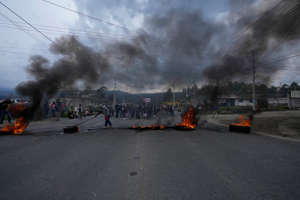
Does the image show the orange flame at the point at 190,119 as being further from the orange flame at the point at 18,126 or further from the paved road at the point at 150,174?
the orange flame at the point at 18,126

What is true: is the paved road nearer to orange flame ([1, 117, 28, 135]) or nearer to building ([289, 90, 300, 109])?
orange flame ([1, 117, 28, 135])

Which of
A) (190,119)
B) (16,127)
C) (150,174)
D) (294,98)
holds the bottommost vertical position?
(150,174)

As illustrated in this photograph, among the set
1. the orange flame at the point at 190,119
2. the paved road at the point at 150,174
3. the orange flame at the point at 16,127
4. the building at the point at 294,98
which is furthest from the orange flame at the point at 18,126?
the building at the point at 294,98

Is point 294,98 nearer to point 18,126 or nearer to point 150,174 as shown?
point 150,174

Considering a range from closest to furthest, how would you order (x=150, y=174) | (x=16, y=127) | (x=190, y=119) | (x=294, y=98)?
(x=150, y=174) < (x=16, y=127) < (x=190, y=119) < (x=294, y=98)

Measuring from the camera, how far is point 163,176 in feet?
9.69

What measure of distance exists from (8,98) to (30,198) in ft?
35.8

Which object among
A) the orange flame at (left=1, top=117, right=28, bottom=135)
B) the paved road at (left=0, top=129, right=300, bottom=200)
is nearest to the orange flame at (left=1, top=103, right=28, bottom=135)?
the orange flame at (left=1, top=117, right=28, bottom=135)

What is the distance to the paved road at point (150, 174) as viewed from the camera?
237 centimetres

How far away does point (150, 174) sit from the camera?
3.05 meters

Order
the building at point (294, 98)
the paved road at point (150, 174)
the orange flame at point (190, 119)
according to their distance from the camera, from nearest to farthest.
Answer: the paved road at point (150, 174) → the orange flame at point (190, 119) → the building at point (294, 98)

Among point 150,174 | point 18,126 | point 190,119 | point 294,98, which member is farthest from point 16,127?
point 294,98

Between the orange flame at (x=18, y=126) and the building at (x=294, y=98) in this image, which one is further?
the building at (x=294, y=98)

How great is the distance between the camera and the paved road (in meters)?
2.37
